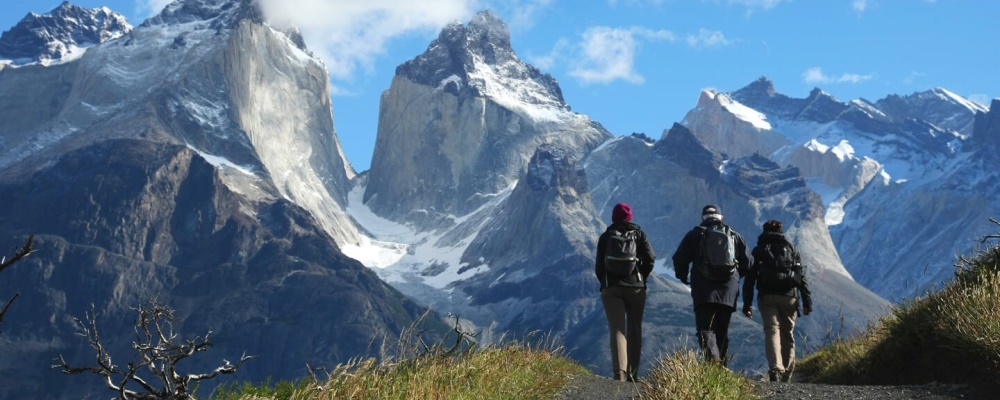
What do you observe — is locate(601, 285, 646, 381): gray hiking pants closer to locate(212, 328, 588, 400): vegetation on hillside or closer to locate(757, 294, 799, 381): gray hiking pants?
locate(212, 328, 588, 400): vegetation on hillside

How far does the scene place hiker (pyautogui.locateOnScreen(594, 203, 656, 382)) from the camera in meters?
17.2

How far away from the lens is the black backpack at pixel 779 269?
18.2m

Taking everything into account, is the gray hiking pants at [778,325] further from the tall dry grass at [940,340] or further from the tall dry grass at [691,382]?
the tall dry grass at [691,382]

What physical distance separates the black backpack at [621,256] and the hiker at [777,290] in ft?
6.93

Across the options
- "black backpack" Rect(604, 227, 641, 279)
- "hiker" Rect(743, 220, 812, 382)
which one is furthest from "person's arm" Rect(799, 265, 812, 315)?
"black backpack" Rect(604, 227, 641, 279)

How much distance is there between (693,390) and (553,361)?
17.4ft

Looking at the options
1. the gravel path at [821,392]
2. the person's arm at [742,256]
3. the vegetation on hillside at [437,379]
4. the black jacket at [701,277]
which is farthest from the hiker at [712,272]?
the vegetation on hillside at [437,379]

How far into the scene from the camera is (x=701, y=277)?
16984 mm

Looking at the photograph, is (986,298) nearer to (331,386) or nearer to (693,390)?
(693,390)

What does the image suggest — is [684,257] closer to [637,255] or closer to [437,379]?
[637,255]

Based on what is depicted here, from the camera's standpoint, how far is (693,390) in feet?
37.0

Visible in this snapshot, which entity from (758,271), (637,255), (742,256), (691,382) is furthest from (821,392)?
(758,271)

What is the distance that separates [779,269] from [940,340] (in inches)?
159

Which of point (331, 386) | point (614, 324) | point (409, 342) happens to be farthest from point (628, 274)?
point (331, 386)
